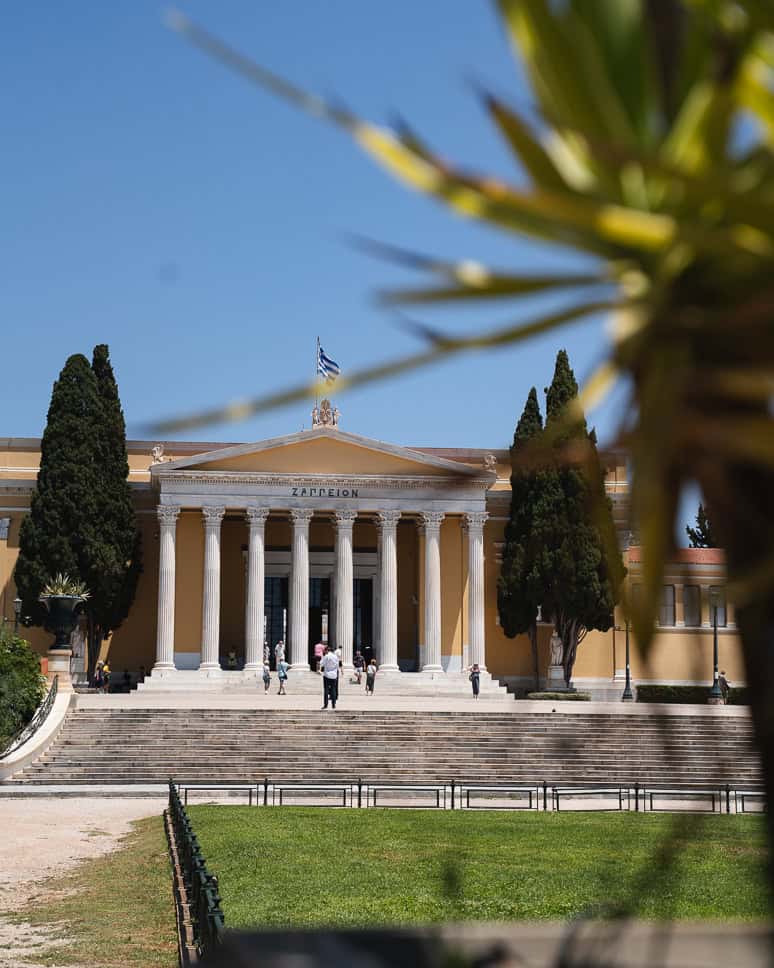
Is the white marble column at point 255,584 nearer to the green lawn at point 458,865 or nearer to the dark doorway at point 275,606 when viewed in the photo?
the dark doorway at point 275,606

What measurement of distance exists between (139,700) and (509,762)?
12.1 m

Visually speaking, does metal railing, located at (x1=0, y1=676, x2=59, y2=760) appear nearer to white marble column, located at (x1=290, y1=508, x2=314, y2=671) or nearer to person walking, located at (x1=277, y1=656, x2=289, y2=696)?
person walking, located at (x1=277, y1=656, x2=289, y2=696)

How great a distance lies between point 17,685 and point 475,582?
19631 millimetres

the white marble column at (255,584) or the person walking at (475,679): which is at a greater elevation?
the white marble column at (255,584)

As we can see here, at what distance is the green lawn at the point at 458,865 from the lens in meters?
10.5

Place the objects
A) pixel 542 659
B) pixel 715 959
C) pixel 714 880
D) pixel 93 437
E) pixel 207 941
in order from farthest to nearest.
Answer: pixel 542 659 < pixel 93 437 < pixel 714 880 < pixel 207 941 < pixel 715 959

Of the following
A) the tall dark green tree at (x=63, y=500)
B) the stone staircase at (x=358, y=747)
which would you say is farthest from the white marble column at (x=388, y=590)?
the stone staircase at (x=358, y=747)

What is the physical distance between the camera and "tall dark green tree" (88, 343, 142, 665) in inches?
1674

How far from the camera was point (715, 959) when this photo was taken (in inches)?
75.7

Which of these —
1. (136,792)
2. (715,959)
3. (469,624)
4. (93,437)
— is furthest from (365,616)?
(715,959)

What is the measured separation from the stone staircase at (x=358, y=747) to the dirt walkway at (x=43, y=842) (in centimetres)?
367

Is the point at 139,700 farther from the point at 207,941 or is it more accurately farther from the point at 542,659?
the point at 207,941

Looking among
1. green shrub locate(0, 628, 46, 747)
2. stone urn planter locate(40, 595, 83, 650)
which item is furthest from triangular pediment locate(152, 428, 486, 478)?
green shrub locate(0, 628, 46, 747)

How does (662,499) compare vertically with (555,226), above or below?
below
